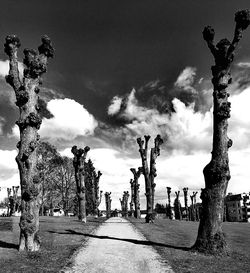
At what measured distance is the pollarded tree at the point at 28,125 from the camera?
38.6ft

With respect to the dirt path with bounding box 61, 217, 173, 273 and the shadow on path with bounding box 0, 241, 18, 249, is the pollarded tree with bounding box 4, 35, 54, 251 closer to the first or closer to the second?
the shadow on path with bounding box 0, 241, 18, 249

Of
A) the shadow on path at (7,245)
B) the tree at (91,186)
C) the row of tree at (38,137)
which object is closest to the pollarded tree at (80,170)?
the shadow on path at (7,245)

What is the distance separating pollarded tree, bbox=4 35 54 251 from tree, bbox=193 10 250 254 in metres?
6.65

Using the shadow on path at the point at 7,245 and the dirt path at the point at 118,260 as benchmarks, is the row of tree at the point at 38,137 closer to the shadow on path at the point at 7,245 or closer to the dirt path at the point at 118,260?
the shadow on path at the point at 7,245

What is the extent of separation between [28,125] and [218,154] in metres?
7.98

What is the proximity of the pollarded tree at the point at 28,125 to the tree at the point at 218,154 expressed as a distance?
6649mm

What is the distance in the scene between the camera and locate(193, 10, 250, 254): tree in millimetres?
12023

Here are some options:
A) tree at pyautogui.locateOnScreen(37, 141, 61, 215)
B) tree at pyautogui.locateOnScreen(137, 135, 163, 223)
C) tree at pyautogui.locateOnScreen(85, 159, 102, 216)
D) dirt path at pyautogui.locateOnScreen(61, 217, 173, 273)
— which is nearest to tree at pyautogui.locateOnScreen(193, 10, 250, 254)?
dirt path at pyautogui.locateOnScreen(61, 217, 173, 273)

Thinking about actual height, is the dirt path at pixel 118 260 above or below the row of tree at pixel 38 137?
below

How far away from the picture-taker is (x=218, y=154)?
41.8 ft

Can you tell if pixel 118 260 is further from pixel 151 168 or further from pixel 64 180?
pixel 64 180

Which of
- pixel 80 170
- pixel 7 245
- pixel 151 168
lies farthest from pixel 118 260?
pixel 151 168

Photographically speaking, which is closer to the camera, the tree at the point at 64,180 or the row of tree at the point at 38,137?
the row of tree at the point at 38,137

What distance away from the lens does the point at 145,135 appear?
1401 inches
